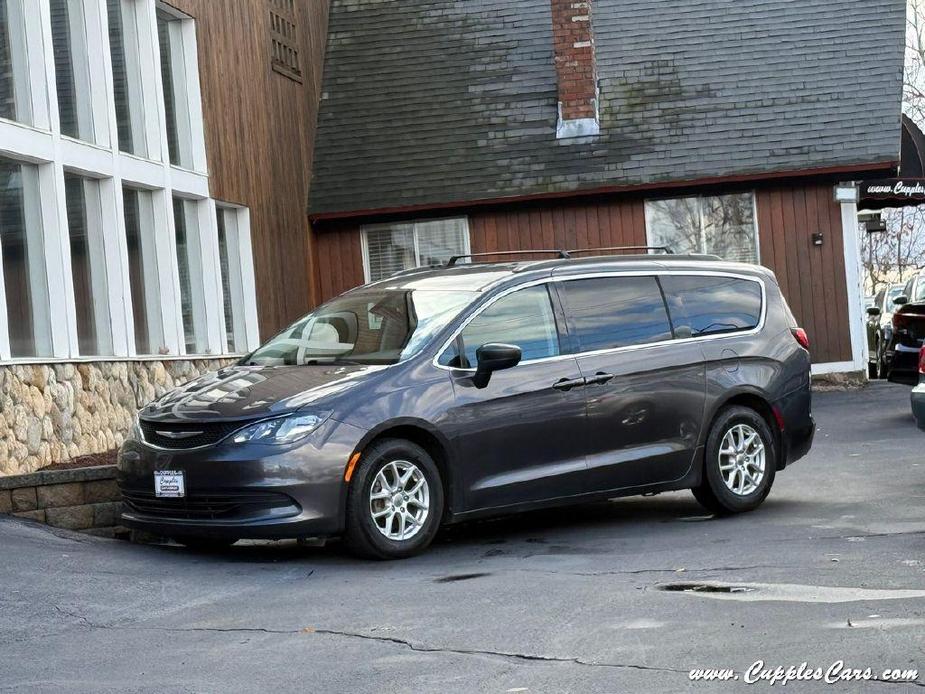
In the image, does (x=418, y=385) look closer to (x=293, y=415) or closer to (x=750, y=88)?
(x=293, y=415)

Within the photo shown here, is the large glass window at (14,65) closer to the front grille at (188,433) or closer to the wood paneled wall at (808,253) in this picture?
the front grille at (188,433)

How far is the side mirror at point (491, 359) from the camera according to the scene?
29.5 feet

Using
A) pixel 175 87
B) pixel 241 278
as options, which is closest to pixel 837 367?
pixel 241 278

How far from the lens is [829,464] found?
42.4 ft

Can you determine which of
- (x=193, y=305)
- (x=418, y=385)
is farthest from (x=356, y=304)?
(x=193, y=305)

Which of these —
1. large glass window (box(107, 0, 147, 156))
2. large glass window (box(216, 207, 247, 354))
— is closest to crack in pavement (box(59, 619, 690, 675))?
large glass window (box(107, 0, 147, 156))

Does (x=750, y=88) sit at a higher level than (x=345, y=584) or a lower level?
higher

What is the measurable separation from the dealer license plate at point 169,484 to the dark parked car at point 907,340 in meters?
9.67

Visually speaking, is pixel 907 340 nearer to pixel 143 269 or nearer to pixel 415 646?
pixel 143 269

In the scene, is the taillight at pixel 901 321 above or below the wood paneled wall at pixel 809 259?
below

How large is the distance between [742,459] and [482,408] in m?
2.33

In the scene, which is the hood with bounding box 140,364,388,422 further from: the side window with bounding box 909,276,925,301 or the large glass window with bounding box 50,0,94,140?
the side window with bounding box 909,276,925,301

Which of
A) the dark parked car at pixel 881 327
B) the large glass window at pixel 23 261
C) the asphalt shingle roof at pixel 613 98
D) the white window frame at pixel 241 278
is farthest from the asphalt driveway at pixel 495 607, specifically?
the asphalt shingle roof at pixel 613 98

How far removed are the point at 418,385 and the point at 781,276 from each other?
43.6 ft
